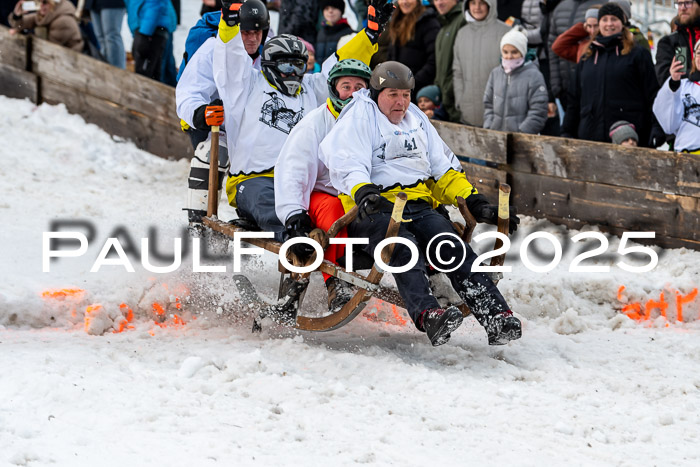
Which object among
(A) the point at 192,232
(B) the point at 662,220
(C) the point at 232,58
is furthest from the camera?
(B) the point at 662,220

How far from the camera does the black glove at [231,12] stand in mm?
6098

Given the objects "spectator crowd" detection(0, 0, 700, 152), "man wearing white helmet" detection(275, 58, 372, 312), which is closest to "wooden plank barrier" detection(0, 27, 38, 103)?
"spectator crowd" detection(0, 0, 700, 152)

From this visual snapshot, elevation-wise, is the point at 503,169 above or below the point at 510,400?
above

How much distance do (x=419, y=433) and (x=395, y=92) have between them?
2141 mm

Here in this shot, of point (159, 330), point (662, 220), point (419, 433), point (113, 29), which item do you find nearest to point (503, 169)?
point (662, 220)

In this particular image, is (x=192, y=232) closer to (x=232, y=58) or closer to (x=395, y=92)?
(x=232, y=58)

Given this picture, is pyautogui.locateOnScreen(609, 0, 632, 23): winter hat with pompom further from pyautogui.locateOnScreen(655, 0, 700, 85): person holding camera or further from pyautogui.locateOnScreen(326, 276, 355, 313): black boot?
pyautogui.locateOnScreen(326, 276, 355, 313): black boot

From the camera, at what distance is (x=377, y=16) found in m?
6.79

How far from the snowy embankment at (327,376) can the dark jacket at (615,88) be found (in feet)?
3.52

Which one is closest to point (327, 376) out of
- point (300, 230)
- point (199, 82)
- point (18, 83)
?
point (300, 230)

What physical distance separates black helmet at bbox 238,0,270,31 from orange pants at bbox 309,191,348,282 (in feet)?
3.94

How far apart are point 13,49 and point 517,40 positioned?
6521 mm

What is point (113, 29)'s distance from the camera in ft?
37.8

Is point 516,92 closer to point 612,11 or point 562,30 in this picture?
point 562,30
